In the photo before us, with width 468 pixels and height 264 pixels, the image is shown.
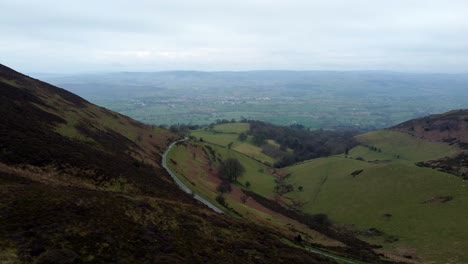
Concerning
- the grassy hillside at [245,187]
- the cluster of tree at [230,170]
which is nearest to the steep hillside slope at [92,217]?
the grassy hillside at [245,187]

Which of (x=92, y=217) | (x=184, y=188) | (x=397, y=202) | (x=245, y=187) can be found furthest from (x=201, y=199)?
(x=397, y=202)

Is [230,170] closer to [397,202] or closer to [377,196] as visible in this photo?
[377,196]

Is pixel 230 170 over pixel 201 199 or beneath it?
beneath

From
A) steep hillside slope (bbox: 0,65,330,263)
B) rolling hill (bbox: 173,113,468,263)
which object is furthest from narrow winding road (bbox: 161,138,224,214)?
steep hillside slope (bbox: 0,65,330,263)

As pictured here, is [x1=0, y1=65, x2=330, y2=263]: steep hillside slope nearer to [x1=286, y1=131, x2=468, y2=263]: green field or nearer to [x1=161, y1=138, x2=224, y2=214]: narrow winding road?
[x1=161, y1=138, x2=224, y2=214]: narrow winding road

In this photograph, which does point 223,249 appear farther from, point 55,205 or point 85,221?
point 55,205
